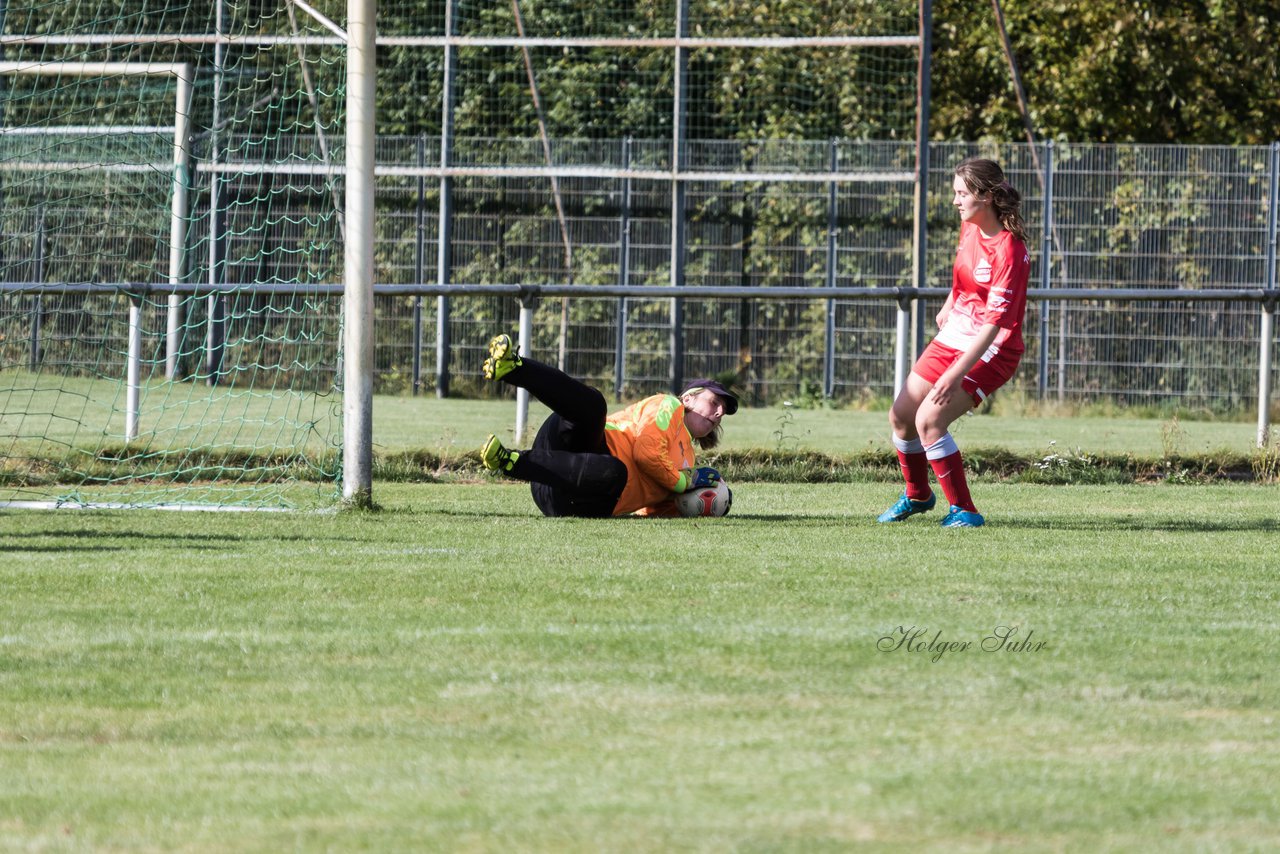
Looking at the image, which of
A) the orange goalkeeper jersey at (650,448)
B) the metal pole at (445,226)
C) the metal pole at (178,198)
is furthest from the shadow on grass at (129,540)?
the metal pole at (445,226)

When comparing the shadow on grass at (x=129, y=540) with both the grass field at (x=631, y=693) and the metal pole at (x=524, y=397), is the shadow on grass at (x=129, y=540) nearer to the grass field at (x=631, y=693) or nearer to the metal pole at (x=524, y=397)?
the grass field at (x=631, y=693)

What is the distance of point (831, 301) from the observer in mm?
20094

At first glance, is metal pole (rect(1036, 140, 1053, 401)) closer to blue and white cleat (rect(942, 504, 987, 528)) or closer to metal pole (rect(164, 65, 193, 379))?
metal pole (rect(164, 65, 193, 379))

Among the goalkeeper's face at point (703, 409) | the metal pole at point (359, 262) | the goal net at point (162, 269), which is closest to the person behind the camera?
the metal pole at point (359, 262)

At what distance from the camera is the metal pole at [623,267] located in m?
20.2

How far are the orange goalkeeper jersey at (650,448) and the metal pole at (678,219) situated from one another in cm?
1115

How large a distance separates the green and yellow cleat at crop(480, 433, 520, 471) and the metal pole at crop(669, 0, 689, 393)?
11504mm

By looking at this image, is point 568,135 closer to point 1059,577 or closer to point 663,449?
point 663,449

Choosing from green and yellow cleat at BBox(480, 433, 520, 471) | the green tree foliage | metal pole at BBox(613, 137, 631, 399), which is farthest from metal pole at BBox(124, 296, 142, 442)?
the green tree foliage

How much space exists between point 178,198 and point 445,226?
6.27 m

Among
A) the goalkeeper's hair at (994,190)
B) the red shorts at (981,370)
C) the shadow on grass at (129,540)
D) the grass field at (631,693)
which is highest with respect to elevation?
the goalkeeper's hair at (994,190)

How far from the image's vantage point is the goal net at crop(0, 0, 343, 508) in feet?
34.2

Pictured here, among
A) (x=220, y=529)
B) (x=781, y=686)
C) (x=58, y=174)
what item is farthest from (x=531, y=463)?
(x=58, y=174)

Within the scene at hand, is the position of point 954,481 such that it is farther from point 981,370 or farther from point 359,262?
point 359,262
